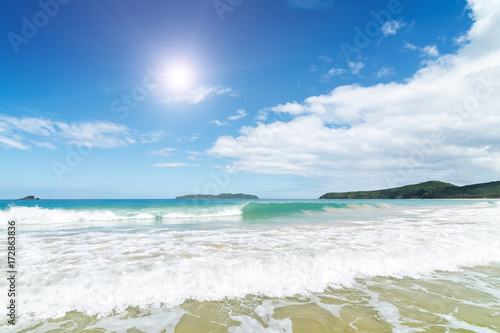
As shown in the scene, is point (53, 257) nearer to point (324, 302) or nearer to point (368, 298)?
point (324, 302)

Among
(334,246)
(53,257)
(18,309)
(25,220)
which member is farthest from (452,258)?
(25,220)

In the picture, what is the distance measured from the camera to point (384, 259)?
6992 millimetres

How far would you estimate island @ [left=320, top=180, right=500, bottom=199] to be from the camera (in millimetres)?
110281

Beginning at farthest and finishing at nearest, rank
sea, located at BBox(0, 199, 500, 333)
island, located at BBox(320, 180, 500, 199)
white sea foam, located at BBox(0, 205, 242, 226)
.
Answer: island, located at BBox(320, 180, 500, 199) < white sea foam, located at BBox(0, 205, 242, 226) < sea, located at BBox(0, 199, 500, 333)

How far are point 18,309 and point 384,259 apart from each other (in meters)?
8.38

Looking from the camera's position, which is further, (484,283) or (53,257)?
(53,257)

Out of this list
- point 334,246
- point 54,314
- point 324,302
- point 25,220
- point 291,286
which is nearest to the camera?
point 54,314

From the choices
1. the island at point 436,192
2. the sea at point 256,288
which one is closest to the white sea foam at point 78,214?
the sea at point 256,288

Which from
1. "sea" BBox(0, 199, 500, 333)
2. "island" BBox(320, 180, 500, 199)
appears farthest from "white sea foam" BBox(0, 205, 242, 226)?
"island" BBox(320, 180, 500, 199)

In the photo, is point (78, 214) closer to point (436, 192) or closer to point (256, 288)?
point (256, 288)

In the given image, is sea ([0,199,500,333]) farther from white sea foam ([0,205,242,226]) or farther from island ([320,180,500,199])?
island ([320,180,500,199])

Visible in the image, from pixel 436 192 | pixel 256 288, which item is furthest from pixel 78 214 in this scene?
pixel 436 192

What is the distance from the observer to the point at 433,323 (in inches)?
151

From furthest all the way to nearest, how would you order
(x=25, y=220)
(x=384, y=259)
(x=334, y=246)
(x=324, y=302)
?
(x=25, y=220), (x=334, y=246), (x=384, y=259), (x=324, y=302)
